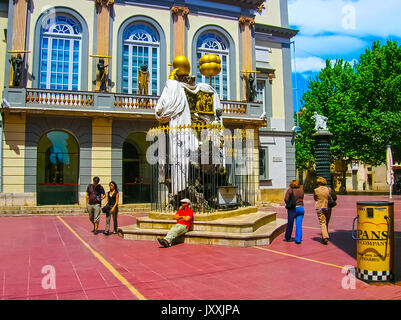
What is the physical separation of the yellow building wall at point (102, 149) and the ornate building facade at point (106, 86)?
2.1 inches

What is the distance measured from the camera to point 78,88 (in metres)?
20.7

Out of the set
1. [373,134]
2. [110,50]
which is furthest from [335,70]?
[110,50]

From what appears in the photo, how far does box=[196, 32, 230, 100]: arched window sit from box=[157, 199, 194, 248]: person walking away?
612 inches

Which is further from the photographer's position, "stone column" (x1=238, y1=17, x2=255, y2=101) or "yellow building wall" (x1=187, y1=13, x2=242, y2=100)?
"stone column" (x1=238, y1=17, x2=255, y2=101)

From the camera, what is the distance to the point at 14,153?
743 inches

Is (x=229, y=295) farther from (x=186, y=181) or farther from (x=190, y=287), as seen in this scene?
(x=186, y=181)

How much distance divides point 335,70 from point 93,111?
26003 millimetres

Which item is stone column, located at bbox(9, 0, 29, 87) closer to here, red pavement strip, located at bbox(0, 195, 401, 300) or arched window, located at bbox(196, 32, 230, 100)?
arched window, located at bbox(196, 32, 230, 100)

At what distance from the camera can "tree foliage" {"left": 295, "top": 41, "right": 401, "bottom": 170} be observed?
29438 mm

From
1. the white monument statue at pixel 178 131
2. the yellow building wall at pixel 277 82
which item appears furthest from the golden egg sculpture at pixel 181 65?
the yellow building wall at pixel 277 82

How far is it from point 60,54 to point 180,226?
52.0 feet

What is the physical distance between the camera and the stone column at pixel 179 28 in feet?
73.3

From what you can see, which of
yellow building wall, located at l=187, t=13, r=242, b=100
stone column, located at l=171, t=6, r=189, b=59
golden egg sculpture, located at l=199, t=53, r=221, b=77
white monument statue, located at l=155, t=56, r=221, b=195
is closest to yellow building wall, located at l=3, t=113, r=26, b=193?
stone column, located at l=171, t=6, r=189, b=59

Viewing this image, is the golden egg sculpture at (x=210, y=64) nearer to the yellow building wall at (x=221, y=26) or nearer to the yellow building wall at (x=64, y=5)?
the yellow building wall at (x=64, y=5)
